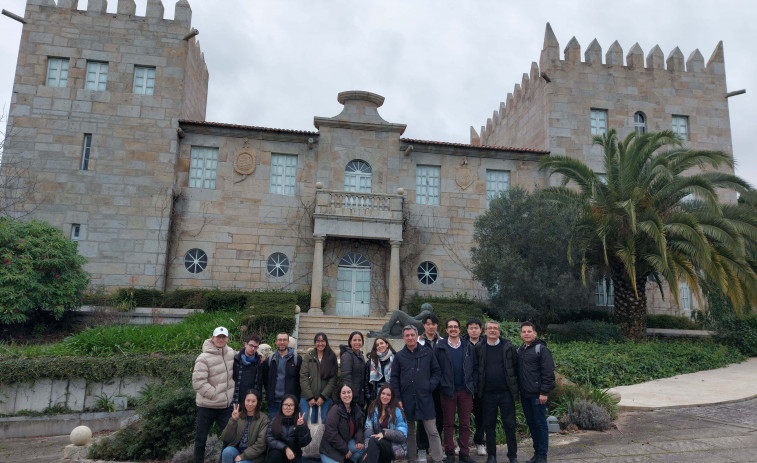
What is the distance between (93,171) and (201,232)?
452 cm

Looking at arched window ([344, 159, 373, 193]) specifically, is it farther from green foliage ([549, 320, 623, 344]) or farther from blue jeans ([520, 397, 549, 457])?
blue jeans ([520, 397, 549, 457])

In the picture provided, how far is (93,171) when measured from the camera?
63.2ft

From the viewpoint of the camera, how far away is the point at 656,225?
47.8ft

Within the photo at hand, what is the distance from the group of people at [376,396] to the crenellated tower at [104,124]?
43.5 ft

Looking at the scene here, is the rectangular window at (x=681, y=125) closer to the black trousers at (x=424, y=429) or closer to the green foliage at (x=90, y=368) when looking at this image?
the black trousers at (x=424, y=429)

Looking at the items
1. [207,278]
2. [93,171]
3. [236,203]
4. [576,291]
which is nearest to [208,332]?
[207,278]

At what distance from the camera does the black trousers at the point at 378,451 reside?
20.3 ft

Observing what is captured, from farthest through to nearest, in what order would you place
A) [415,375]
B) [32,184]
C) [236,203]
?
[236,203] < [32,184] < [415,375]

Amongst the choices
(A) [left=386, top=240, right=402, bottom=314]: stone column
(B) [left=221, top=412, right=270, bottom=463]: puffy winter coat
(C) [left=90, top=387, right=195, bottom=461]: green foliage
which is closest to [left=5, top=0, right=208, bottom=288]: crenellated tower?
(A) [left=386, top=240, right=402, bottom=314]: stone column

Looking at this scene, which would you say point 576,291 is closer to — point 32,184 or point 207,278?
point 207,278

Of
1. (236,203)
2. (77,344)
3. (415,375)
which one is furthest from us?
(236,203)

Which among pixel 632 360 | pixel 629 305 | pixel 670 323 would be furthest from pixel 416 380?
pixel 670 323

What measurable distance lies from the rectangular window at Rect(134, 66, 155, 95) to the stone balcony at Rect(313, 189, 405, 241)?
8.04 meters

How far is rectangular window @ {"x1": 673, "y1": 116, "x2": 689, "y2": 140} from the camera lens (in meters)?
22.7
